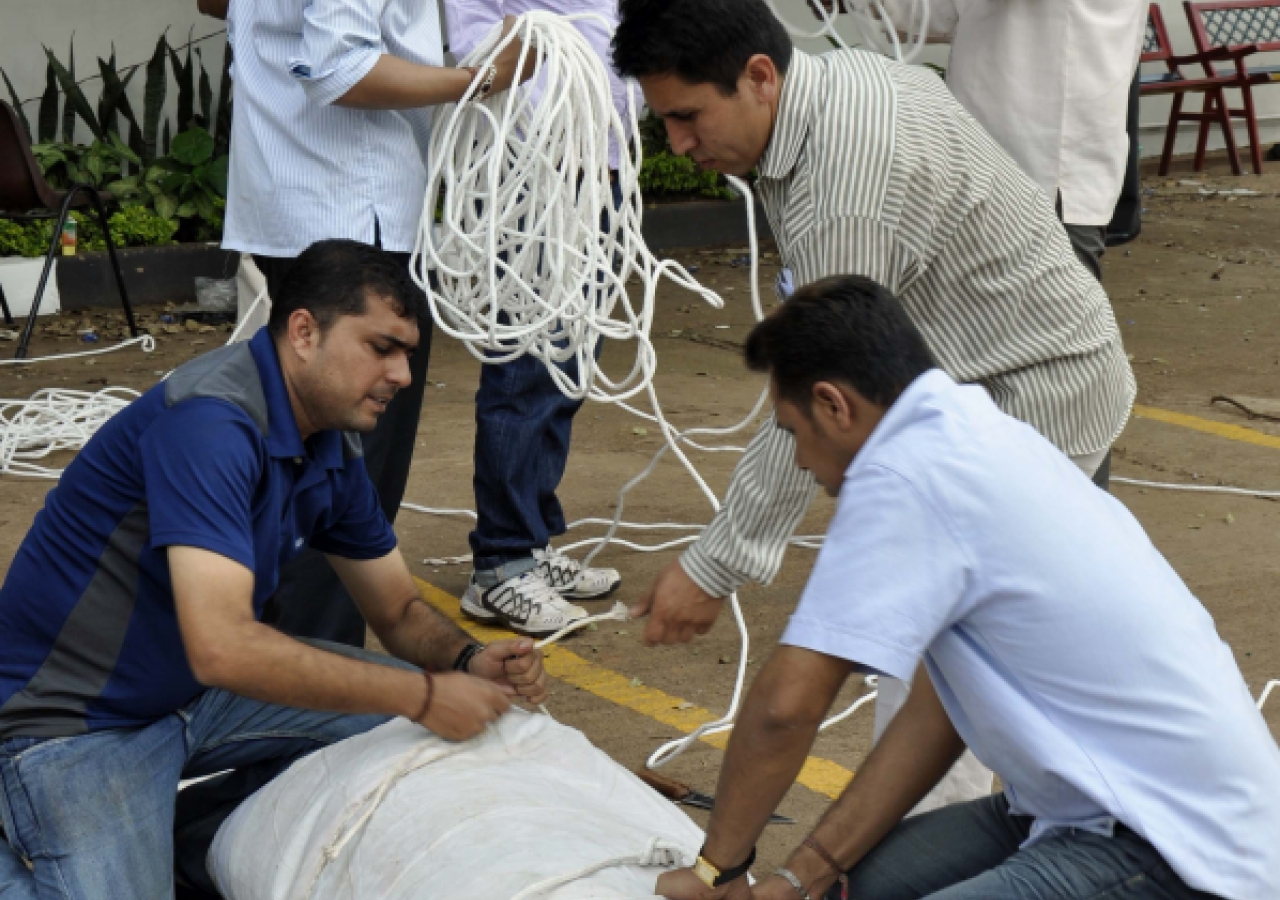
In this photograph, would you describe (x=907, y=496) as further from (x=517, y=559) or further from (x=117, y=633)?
(x=517, y=559)

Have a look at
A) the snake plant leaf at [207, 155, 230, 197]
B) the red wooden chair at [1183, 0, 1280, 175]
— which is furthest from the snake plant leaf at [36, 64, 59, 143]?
the red wooden chair at [1183, 0, 1280, 175]

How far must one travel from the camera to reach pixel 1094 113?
13.2 feet

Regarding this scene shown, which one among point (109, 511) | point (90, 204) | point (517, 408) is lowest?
point (90, 204)

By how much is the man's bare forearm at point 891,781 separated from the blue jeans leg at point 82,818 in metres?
1.03

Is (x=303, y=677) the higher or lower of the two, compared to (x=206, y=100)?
higher

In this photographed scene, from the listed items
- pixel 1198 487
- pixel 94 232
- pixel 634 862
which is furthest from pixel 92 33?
pixel 634 862

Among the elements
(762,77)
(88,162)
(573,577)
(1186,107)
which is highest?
(762,77)

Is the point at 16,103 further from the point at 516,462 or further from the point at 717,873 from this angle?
the point at 717,873

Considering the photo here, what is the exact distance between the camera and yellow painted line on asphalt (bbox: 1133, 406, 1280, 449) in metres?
5.82

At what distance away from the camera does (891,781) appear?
236 centimetres

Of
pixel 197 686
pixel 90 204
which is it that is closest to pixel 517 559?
pixel 197 686

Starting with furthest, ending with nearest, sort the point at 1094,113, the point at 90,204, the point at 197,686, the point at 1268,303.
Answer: the point at 1268,303
the point at 90,204
the point at 1094,113
the point at 197,686

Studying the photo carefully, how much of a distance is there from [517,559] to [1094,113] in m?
1.77

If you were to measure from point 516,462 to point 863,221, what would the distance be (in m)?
1.61
